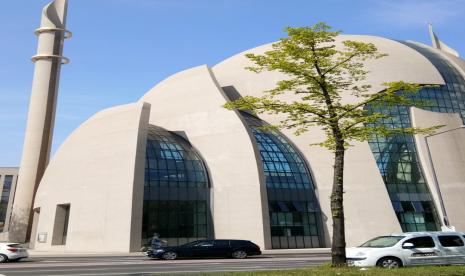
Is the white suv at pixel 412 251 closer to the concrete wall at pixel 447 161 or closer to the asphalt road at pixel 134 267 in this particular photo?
the asphalt road at pixel 134 267

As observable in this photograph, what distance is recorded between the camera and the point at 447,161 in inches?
1572

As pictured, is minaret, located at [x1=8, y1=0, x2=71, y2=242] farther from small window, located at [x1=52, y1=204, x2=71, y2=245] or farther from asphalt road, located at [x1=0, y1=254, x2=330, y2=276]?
asphalt road, located at [x1=0, y1=254, x2=330, y2=276]

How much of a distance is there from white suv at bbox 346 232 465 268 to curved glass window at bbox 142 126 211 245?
2077cm

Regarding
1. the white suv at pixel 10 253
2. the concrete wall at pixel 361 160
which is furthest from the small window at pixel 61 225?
the concrete wall at pixel 361 160

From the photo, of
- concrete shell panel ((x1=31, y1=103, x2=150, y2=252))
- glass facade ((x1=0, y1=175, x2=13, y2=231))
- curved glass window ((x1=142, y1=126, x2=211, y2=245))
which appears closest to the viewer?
concrete shell panel ((x1=31, y1=103, x2=150, y2=252))

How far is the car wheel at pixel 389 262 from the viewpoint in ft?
55.3

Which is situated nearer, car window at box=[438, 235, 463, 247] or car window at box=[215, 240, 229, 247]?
car window at box=[438, 235, 463, 247]

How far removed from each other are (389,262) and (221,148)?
23.8 meters

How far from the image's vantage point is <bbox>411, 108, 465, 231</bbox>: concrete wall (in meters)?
38.0

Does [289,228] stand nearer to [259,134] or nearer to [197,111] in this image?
[259,134]

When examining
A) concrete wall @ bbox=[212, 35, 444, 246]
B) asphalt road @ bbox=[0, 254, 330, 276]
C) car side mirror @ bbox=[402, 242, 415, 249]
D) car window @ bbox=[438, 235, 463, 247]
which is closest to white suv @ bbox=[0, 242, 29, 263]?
asphalt road @ bbox=[0, 254, 330, 276]

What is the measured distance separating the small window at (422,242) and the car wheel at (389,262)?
96 centimetres

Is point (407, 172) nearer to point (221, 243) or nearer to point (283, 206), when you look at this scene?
point (283, 206)

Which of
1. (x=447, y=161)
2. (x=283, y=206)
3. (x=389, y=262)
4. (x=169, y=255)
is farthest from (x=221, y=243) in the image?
(x=447, y=161)
